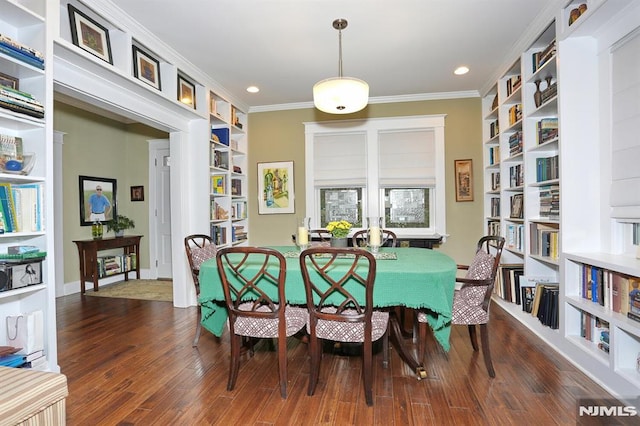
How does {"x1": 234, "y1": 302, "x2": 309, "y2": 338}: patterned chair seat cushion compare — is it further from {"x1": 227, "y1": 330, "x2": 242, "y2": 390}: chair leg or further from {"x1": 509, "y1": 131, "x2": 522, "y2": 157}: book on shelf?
{"x1": 509, "y1": 131, "x2": 522, "y2": 157}: book on shelf

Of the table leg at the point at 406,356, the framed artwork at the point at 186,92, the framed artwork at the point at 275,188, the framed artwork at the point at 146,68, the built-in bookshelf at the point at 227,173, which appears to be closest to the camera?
the table leg at the point at 406,356

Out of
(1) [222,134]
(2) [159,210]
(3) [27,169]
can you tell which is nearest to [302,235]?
(3) [27,169]

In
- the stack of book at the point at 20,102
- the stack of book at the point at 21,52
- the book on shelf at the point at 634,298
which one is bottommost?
the book on shelf at the point at 634,298

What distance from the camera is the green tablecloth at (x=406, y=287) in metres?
1.96

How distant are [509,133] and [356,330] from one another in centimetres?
320

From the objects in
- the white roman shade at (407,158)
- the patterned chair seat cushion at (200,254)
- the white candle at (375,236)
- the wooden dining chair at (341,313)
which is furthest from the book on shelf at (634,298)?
the patterned chair seat cushion at (200,254)

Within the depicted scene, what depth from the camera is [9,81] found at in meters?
2.11

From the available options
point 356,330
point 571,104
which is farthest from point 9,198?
point 571,104

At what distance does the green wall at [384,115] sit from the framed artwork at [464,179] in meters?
0.06

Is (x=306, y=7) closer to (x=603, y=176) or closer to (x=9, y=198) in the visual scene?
(x=9, y=198)

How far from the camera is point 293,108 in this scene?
4.98 meters

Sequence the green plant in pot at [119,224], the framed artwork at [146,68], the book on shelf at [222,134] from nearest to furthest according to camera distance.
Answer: the framed artwork at [146,68], the book on shelf at [222,134], the green plant in pot at [119,224]

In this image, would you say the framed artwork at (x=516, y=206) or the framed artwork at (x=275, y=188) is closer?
A: the framed artwork at (x=516, y=206)

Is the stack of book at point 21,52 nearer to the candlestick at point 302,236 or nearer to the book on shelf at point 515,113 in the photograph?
the candlestick at point 302,236
